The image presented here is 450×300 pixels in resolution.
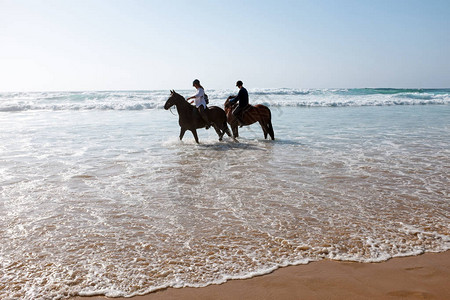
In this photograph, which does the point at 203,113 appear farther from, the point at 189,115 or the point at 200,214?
the point at 200,214

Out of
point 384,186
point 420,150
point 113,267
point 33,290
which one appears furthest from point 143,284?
point 420,150

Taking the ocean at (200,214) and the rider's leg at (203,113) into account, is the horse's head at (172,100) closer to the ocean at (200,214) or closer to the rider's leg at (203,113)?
the rider's leg at (203,113)

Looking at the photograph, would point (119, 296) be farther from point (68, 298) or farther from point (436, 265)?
point (436, 265)

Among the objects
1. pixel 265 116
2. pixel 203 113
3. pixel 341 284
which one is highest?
pixel 203 113

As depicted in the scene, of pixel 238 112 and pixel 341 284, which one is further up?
pixel 238 112

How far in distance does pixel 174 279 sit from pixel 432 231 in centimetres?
308

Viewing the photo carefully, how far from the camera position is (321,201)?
499 centimetres

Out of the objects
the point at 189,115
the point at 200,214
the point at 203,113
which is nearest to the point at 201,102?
the point at 203,113

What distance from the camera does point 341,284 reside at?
284cm

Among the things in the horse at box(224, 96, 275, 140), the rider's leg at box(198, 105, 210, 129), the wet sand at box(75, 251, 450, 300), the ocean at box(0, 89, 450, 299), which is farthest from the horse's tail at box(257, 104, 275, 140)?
the wet sand at box(75, 251, 450, 300)

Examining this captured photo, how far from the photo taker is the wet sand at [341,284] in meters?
2.71

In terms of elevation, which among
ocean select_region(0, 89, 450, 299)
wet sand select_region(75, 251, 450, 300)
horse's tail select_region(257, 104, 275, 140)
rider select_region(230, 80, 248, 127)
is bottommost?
wet sand select_region(75, 251, 450, 300)

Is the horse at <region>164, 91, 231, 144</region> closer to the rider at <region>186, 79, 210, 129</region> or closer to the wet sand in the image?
the rider at <region>186, 79, 210, 129</region>

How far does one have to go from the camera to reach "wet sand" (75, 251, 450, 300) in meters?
2.71
